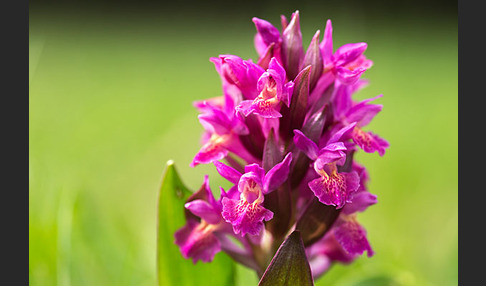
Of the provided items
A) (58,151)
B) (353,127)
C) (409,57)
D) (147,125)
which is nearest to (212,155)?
(353,127)

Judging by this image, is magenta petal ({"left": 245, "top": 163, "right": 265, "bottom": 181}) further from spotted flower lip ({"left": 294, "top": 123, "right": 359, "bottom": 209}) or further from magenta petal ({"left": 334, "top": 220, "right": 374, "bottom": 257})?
magenta petal ({"left": 334, "top": 220, "right": 374, "bottom": 257})

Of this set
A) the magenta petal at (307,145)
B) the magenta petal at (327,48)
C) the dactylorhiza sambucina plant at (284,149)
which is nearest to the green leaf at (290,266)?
the dactylorhiza sambucina plant at (284,149)

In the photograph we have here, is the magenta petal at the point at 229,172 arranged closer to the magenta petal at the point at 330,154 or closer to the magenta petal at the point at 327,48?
the magenta petal at the point at 330,154

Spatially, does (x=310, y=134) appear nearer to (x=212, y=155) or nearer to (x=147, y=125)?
(x=212, y=155)

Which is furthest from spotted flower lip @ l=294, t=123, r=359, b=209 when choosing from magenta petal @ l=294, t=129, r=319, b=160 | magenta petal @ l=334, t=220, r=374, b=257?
magenta petal @ l=334, t=220, r=374, b=257

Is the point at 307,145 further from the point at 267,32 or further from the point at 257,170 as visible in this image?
the point at 267,32

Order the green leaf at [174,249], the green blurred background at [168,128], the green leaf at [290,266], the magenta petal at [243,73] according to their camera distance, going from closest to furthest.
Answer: the green leaf at [290,266] → the magenta petal at [243,73] → the green leaf at [174,249] → the green blurred background at [168,128]

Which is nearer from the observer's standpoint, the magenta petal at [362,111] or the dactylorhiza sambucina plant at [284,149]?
the dactylorhiza sambucina plant at [284,149]

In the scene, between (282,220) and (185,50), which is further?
(185,50)

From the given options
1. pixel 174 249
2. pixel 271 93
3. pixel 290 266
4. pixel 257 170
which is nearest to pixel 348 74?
pixel 271 93
